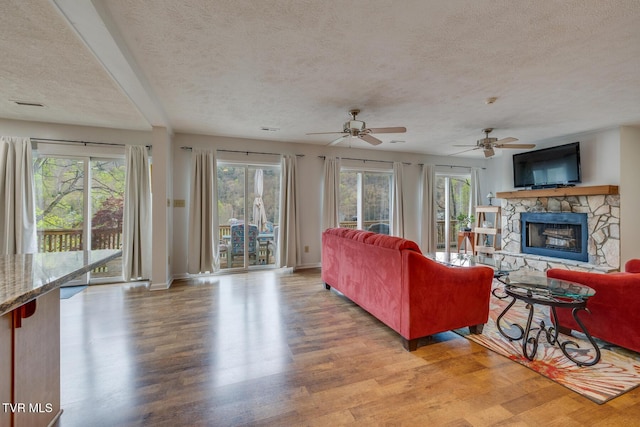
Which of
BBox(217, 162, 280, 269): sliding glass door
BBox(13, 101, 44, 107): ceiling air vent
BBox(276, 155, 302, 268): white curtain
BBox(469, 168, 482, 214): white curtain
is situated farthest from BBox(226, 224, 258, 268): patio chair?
BBox(469, 168, 482, 214): white curtain

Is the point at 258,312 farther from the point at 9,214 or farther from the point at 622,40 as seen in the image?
the point at 622,40

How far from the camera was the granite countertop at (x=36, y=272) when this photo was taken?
3.28 feet

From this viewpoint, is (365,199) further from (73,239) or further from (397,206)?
(73,239)

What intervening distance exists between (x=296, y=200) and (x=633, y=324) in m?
4.47

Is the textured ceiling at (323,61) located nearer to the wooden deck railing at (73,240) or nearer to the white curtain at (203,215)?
the white curtain at (203,215)

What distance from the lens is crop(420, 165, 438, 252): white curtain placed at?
6.54 meters

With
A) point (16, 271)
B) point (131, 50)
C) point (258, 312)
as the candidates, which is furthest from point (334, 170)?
point (16, 271)

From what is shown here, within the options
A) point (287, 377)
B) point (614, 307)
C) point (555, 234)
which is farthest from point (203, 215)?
point (555, 234)

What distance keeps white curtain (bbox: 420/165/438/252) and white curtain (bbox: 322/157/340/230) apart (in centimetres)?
219

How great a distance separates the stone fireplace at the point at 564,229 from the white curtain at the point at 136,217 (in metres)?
5.73

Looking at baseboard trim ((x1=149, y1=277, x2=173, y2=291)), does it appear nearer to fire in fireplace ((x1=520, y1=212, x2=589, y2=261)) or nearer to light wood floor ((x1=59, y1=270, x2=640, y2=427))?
light wood floor ((x1=59, y1=270, x2=640, y2=427))

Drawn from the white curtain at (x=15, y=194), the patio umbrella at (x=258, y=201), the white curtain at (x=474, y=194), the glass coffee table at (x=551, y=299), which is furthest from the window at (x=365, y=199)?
the white curtain at (x=15, y=194)

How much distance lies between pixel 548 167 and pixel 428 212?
2.34m

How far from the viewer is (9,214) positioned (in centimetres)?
387
